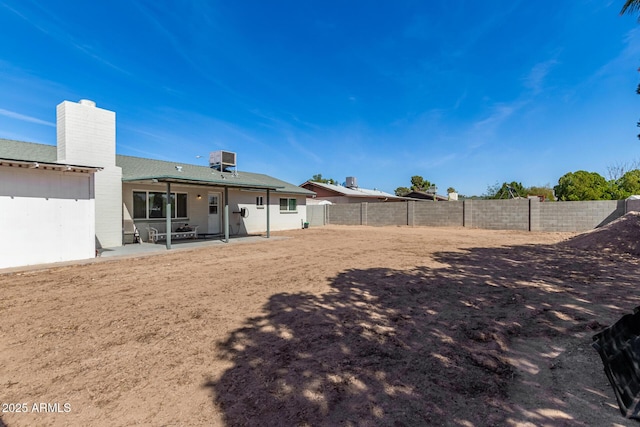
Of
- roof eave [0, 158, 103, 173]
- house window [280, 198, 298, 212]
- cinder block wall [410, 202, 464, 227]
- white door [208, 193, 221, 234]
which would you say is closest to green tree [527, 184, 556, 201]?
cinder block wall [410, 202, 464, 227]

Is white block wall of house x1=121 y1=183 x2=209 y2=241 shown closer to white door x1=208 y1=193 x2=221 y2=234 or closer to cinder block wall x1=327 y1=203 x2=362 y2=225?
white door x1=208 y1=193 x2=221 y2=234

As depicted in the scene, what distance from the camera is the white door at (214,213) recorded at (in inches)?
590

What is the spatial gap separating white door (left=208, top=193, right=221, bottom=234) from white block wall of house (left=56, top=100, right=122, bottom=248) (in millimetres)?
A: 4501

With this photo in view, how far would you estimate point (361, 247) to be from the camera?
37.0 feet

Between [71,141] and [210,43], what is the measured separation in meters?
7.66

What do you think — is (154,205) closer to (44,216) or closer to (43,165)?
(44,216)

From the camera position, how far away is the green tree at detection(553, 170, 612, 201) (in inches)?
1191

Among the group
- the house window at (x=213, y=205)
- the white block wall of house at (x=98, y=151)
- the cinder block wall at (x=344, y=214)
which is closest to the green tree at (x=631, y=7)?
the white block wall of house at (x=98, y=151)

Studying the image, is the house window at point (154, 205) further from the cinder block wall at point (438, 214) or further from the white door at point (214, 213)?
the cinder block wall at point (438, 214)

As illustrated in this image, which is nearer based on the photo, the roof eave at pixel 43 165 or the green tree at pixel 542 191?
the roof eave at pixel 43 165

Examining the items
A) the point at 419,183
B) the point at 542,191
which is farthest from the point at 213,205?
the point at 419,183

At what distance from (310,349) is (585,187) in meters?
41.0

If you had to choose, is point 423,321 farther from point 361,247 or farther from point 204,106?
point 204,106

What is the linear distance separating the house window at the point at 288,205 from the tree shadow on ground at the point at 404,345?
1366 cm
